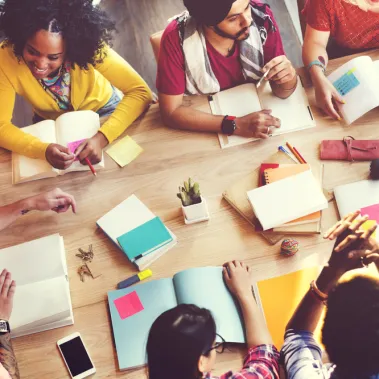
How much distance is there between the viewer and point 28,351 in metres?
1.43

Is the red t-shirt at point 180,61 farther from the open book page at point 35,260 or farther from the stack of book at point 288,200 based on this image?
the open book page at point 35,260

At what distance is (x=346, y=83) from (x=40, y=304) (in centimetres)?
118

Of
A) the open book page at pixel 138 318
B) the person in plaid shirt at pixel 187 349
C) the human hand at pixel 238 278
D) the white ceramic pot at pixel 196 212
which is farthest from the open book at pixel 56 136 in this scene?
the person in plaid shirt at pixel 187 349

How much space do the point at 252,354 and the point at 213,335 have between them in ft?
0.72

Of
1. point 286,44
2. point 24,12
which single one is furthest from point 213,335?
point 286,44

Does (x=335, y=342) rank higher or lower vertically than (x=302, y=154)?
lower

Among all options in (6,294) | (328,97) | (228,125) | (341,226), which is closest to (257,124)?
(228,125)

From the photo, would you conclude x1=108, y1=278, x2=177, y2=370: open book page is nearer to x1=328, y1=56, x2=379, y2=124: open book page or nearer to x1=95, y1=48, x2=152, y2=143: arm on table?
x1=95, y1=48, x2=152, y2=143: arm on table

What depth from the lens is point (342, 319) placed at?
1101mm

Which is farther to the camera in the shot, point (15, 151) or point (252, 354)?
point (15, 151)

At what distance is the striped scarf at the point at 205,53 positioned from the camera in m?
1.67

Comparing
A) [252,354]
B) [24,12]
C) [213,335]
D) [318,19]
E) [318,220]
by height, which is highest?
[24,12]

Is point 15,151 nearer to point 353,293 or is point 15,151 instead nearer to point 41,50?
point 41,50

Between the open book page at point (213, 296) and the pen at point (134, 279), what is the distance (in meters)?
0.09
